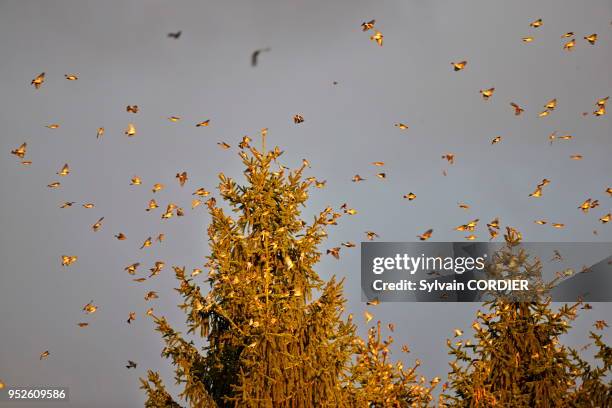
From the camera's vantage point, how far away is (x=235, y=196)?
58.8 feet

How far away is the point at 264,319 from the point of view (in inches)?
630

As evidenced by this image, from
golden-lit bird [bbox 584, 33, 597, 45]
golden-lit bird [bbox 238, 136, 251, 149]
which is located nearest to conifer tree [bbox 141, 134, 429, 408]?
golden-lit bird [bbox 238, 136, 251, 149]

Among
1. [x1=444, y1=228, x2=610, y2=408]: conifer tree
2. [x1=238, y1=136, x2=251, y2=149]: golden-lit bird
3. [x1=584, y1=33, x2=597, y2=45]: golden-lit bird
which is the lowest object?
[x1=444, y1=228, x2=610, y2=408]: conifer tree

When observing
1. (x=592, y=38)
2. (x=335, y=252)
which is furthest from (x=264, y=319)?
(x=592, y=38)

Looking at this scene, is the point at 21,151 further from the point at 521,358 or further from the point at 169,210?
the point at 521,358

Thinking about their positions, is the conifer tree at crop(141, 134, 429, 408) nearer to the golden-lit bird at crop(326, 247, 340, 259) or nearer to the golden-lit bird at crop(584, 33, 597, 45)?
the golden-lit bird at crop(326, 247, 340, 259)

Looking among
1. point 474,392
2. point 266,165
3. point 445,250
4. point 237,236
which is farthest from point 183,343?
point 445,250

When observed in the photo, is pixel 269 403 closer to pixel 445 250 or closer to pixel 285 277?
pixel 285 277

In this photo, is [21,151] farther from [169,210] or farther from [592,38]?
[592,38]

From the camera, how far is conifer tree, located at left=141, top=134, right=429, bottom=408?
16.1 m

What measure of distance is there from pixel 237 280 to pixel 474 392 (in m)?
6.96

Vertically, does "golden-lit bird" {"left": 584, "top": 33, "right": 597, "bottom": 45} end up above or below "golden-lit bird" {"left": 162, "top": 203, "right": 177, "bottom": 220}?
above

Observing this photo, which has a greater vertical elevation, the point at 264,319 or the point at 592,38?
the point at 592,38

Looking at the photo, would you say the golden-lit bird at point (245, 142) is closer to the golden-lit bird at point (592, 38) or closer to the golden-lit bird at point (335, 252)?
the golden-lit bird at point (335, 252)
